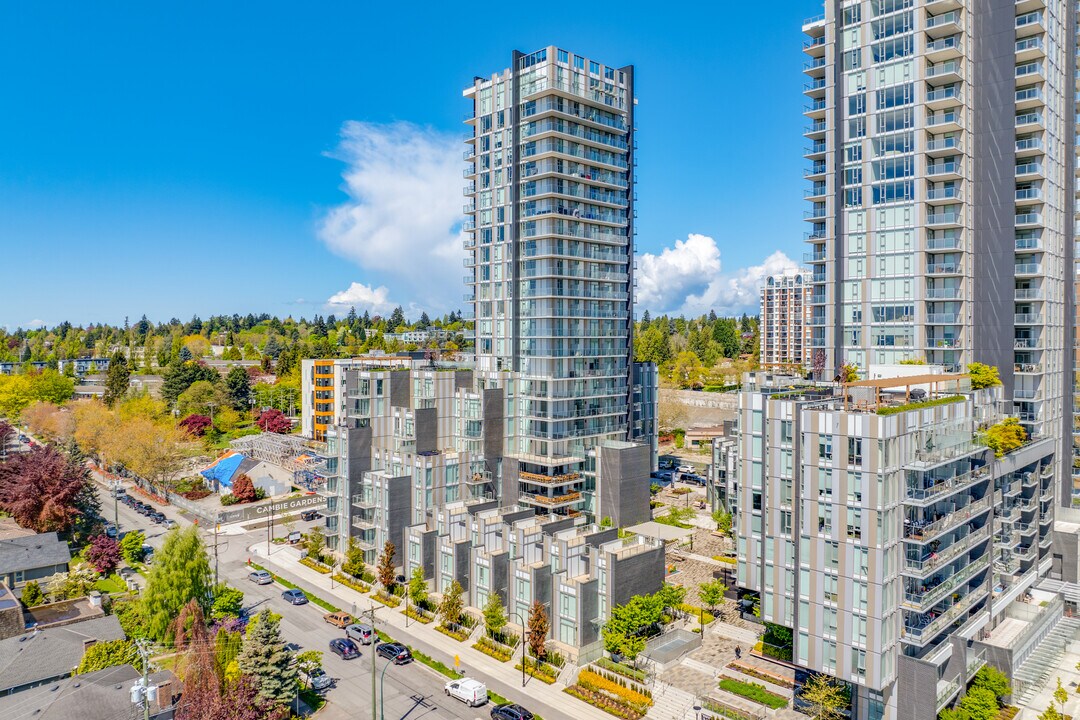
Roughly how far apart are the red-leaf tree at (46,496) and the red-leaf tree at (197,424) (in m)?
57.4

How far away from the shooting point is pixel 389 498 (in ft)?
203

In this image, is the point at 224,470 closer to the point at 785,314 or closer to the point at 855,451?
the point at 855,451

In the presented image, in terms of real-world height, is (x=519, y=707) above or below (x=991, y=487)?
below

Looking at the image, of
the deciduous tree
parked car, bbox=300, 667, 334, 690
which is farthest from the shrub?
parked car, bbox=300, 667, 334, 690

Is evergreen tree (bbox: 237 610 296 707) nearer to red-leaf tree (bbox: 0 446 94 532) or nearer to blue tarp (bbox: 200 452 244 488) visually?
red-leaf tree (bbox: 0 446 94 532)

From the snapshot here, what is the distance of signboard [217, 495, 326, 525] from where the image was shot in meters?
84.2

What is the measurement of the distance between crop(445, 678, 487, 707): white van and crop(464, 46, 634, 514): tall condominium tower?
2544cm

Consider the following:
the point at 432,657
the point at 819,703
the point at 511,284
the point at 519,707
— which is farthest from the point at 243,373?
the point at 819,703

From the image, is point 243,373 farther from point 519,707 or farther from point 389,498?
point 519,707

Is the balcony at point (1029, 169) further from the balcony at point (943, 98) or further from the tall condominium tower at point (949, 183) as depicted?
the balcony at point (943, 98)

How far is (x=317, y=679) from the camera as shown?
44469 millimetres

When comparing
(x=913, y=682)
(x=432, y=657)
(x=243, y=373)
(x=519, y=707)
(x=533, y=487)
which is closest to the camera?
(x=913, y=682)

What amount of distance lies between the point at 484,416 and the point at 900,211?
42999mm

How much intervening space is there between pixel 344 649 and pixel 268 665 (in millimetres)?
10165
